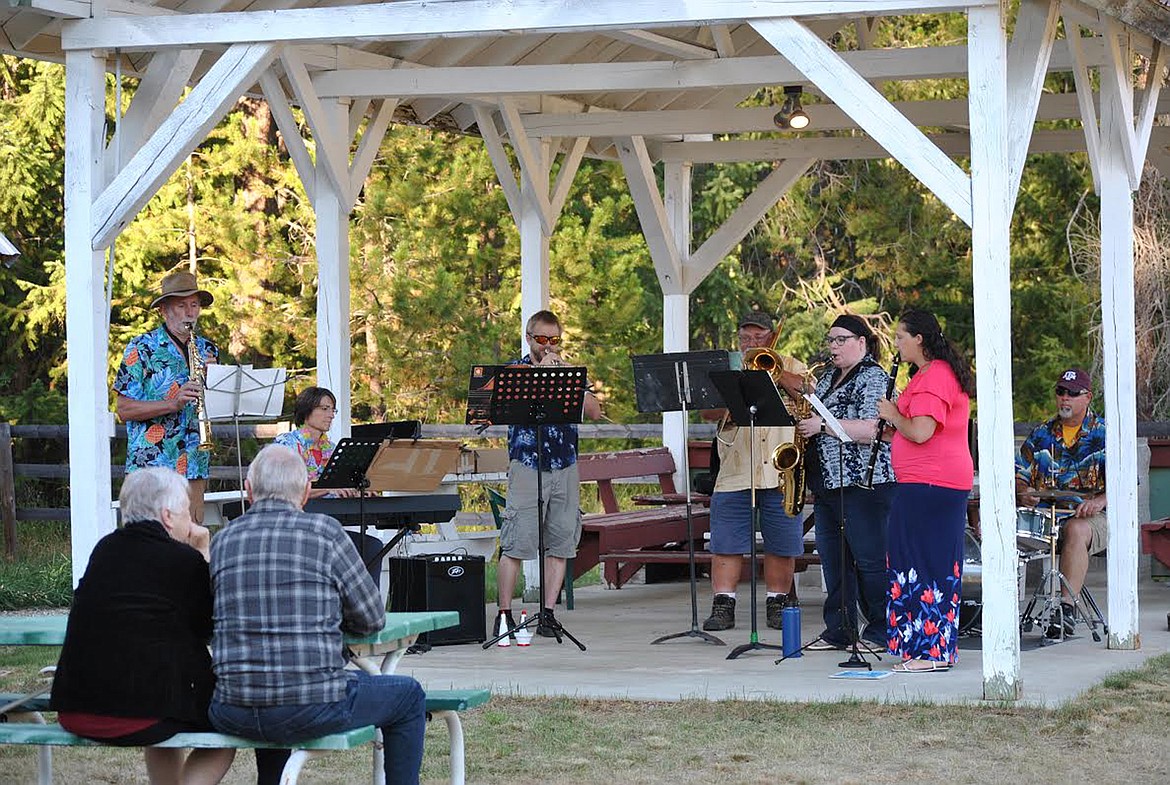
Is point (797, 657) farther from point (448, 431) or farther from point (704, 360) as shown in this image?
point (448, 431)

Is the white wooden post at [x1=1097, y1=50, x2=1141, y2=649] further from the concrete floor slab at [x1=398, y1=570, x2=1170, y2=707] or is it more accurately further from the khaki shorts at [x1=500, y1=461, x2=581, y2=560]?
the khaki shorts at [x1=500, y1=461, x2=581, y2=560]

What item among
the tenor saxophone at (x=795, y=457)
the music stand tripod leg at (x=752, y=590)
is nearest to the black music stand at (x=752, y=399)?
the music stand tripod leg at (x=752, y=590)

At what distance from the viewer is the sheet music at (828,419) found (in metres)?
7.62

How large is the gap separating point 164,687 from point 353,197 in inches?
230

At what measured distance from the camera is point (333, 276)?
10.2 metres

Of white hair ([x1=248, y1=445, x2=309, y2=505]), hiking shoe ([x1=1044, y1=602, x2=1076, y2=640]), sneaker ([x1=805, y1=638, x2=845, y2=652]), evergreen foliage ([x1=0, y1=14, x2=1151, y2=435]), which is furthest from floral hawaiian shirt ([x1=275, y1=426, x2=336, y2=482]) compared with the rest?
evergreen foliage ([x1=0, y1=14, x2=1151, y2=435])

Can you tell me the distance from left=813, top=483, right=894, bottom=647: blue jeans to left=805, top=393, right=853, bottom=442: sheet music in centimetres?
62

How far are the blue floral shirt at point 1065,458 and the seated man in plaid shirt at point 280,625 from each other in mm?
5675

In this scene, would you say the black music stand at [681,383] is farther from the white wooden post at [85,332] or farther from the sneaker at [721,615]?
the white wooden post at [85,332]

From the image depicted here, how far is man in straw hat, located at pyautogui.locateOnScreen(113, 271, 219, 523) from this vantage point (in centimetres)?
807

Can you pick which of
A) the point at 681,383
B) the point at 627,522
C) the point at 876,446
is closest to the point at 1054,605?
the point at 876,446

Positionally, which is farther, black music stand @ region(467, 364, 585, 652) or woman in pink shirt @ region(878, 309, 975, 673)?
black music stand @ region(467, 364, 585, 652)

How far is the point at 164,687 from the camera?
480cm

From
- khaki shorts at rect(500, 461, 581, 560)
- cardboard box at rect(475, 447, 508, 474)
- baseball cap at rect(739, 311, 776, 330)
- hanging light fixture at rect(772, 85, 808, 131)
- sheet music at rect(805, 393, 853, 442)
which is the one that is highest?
hanging light fixture at rect(772, 85, 808, 131)
